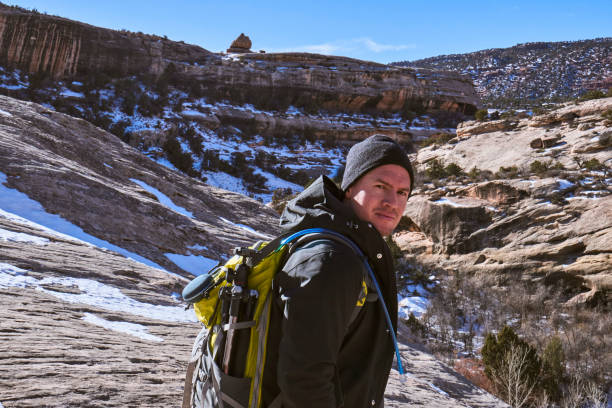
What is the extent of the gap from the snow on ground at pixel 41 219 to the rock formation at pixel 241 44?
6038cm

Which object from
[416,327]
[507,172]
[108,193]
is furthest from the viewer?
[507,172]

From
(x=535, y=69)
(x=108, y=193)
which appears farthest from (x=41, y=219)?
(x=535, y=69)

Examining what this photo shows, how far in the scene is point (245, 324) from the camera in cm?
139

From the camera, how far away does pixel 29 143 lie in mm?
9344

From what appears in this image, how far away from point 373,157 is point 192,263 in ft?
22.0

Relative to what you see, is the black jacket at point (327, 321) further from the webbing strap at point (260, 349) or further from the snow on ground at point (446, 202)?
the snow on ground at point (446, 202)

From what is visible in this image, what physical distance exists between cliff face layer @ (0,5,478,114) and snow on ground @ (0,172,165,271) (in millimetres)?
42944

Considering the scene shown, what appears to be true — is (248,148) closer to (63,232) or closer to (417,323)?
(417,323)

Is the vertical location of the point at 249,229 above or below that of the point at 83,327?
below

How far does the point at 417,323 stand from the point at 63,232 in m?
11.8

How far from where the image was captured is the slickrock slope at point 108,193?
24.1 feet

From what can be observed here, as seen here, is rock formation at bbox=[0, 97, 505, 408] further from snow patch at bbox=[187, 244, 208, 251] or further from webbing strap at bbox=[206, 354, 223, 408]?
webbing strap at bbox=[206, 354, 223, 408]

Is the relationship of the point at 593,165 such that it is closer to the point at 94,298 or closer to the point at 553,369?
the point at 553,369

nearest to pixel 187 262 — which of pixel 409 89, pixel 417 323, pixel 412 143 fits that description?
pixel 417 323
